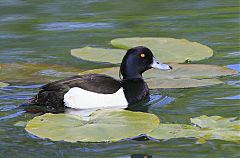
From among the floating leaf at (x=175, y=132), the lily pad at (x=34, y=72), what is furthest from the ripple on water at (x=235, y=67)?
the floating leaf at (x=175, y=132)

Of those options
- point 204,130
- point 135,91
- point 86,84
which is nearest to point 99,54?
point 135,91

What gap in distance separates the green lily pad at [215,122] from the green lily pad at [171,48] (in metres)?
2.42

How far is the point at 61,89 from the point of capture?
27.6 feet

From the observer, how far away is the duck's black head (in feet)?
29.6

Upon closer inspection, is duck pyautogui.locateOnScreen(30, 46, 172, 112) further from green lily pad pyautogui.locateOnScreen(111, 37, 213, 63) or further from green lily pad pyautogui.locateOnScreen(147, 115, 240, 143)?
green lily pad pyautogui.locateOnScreen(147, 115, 240, 143)

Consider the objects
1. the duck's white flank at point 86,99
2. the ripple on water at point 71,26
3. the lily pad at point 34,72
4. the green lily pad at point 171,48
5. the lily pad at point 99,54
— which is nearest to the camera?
the duck's white flank at point 86,99

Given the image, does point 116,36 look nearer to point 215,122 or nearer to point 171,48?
point 171,48

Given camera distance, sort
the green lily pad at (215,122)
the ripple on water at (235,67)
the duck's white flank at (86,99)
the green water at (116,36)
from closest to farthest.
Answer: the green water at (116,36)
the green lily pad at (215,122)
the duck's white flank at (86,99)
the ripple on water at (235,67)

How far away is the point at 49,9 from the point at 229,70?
4.97 metres

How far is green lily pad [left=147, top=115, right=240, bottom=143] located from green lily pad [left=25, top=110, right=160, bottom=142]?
0.40 ft

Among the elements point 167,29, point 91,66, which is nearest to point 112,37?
point 167,29

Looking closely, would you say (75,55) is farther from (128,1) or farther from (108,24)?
(128,1)

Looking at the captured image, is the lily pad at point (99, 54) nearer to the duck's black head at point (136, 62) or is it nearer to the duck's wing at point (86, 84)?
the duck's black head at point (136, 62)

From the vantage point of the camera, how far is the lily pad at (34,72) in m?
9.20
